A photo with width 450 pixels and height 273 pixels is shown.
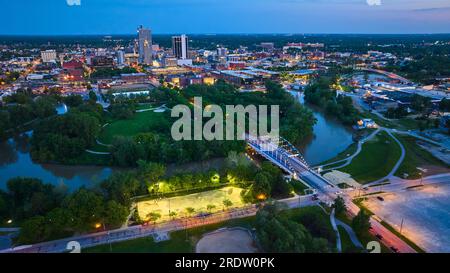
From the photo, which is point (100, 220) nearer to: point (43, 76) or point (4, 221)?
point (4, 221)

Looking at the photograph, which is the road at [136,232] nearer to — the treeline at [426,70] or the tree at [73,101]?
the tree at [73,101]

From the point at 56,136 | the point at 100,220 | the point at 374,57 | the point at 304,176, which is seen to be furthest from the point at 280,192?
the point at 374,57

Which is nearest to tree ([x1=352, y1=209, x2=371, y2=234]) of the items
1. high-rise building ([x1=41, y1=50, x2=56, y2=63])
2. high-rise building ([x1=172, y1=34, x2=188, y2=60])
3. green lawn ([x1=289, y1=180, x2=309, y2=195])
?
green lawn ([x1=289, y1=180, x2=309, y2=195])

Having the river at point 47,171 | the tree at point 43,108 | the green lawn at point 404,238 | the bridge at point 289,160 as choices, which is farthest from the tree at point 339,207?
the tree at point 43,108

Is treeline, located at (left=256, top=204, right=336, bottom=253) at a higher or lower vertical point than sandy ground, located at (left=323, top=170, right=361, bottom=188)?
higher

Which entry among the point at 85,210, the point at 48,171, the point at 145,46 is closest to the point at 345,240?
the point at 85,210

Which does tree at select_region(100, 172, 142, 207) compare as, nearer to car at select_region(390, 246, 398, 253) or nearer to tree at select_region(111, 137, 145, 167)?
tree at select_region(111, 137, 145, 167)
